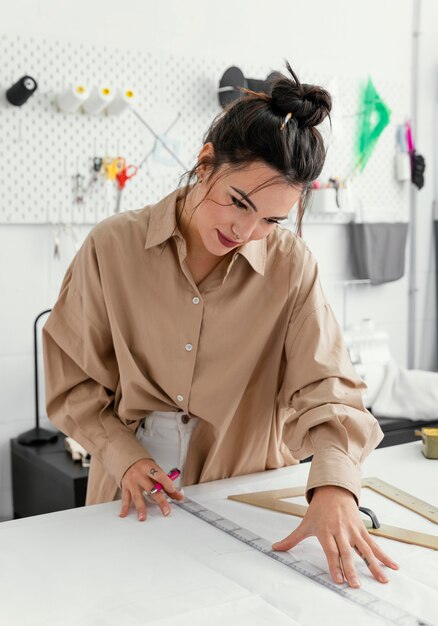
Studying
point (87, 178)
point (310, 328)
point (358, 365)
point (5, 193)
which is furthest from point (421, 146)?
point (310, 328)

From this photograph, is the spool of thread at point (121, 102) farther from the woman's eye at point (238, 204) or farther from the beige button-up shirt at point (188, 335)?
the woman's eye at point (238, 204)

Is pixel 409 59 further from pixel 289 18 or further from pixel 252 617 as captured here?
pixel 252 617

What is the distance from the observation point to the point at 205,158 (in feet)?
4.31

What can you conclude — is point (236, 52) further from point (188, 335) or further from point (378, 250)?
point (188, 335)

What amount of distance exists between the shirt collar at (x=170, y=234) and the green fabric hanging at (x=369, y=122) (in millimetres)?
1922

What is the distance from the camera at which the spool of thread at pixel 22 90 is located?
2.34 meters

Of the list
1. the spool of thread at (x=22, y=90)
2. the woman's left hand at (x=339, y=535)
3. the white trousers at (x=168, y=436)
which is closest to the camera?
the woman's left hand at (x=339, y=535)

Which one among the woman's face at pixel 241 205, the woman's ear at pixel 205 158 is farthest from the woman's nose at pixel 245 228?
the woman's ear at pixel 205 158

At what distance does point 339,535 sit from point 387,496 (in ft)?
1.04

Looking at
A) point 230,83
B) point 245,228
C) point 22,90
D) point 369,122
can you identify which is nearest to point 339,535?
point 245,228

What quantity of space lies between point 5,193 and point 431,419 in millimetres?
1614

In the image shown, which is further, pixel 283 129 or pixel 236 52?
pixel 236 52

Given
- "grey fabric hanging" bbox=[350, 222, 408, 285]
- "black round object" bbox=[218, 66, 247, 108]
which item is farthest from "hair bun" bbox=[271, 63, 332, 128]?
"grey fabric hanging" bbox=[350, 222, 408, 285]

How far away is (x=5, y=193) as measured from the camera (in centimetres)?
245
